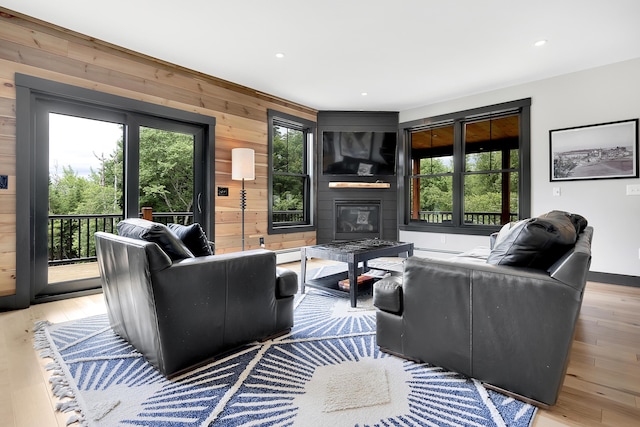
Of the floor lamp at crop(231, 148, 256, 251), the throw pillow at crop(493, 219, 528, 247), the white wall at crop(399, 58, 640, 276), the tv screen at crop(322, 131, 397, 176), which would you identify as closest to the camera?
the throw pillow at crop(493, 219, 528, 247)

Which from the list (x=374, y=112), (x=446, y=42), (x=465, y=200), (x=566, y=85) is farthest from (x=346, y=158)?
(x=566, y=85)

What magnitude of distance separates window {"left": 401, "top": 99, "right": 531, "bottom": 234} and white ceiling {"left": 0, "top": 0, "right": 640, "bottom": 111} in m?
0.68

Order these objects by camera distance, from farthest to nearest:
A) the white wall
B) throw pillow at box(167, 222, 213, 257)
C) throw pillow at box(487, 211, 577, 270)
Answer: the white wall, throw pillow at box(167, 222, 213, 257), throw pillow at box(487, 211, 577, 270)

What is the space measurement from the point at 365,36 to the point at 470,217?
323 cm

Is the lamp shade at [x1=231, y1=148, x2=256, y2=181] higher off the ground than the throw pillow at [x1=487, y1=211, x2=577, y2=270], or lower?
higher

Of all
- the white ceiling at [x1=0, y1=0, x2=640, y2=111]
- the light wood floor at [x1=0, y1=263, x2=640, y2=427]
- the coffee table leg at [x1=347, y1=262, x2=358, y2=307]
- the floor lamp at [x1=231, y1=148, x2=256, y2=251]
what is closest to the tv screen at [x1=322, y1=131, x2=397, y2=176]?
the white ceiling at [x1=0, y1=0, x2=640, y2=111]

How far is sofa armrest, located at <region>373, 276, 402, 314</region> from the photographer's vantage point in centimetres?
189

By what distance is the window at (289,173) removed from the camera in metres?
5.14

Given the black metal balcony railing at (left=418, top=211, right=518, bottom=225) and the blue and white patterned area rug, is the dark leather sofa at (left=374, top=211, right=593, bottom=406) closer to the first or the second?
the blue and white patterned area rug

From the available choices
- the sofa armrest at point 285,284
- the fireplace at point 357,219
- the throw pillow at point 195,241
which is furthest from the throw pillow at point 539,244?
the fireplace at point 357,219

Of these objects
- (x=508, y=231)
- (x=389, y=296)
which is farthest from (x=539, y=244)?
(x=389, y=296)

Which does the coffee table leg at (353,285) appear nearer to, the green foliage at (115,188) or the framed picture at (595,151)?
the green foliage at (115,188)

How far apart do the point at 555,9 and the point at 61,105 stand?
4461 mm

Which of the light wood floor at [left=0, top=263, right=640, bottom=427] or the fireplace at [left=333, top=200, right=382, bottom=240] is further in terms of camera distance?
the fireplace at [left=333, top=200, right=382, bottom=240]
